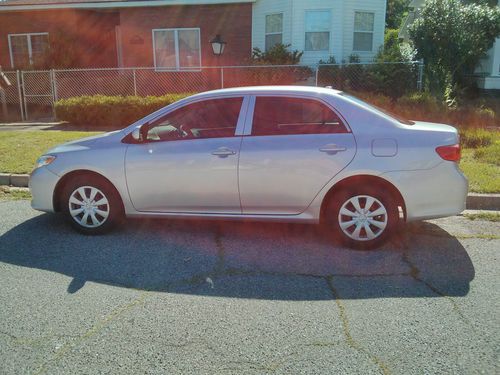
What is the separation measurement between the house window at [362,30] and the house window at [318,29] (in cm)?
114

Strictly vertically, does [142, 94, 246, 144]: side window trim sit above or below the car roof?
below

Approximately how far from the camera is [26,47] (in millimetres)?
20078

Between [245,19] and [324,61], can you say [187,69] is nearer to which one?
[245,19]

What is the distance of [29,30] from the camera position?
1973cm

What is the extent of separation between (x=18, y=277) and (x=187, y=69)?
595 inches

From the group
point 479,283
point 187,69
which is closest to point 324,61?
point 187,69

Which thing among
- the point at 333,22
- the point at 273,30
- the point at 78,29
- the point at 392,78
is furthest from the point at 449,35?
the point at 78,29

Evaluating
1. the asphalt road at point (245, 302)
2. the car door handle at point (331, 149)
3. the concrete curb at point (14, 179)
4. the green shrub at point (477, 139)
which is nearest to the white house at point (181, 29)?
the green shrub at point (477, 139)

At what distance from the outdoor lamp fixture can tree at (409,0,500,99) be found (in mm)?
6709

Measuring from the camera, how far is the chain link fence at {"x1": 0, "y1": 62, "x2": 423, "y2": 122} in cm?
1426

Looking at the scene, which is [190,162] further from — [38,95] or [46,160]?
[38,95]

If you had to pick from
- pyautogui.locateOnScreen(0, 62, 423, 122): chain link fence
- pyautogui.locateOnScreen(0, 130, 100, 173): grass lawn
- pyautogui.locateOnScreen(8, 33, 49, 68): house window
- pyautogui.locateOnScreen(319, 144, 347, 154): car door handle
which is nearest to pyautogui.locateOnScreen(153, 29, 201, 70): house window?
pyautogui.locateOnScreen(0, 62, 423, 122): chain link fence

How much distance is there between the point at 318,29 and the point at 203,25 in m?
4.57

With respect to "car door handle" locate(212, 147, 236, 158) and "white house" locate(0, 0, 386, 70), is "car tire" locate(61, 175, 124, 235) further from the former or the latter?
"white house" locate(0, 0, 386, 70)
